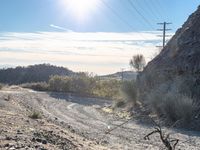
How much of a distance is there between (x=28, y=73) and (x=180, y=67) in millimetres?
120720

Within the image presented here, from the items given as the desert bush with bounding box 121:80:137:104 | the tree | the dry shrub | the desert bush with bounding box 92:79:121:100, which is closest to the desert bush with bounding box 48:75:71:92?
the desert bush with bounding box 92:79:121:100

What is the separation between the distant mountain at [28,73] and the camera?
15396cm

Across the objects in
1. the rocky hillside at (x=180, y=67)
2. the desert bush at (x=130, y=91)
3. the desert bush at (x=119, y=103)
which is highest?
the rocky hillside at (x=180, y=67)

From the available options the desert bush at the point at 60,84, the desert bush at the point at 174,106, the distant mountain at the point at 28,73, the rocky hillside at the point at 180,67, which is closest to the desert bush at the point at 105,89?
the desert bush at the point at 60,84

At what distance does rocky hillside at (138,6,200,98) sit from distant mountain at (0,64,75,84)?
10389cm

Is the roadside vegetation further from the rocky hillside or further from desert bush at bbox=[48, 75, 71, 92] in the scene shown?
the rocky hillside

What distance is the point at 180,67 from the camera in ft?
138

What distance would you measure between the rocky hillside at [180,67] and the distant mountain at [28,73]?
103891 millimetres

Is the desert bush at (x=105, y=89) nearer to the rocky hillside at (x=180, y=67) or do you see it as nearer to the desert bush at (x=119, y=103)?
the rocky hillside at (x=180, y=67)

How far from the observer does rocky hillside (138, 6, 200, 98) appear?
38500mm

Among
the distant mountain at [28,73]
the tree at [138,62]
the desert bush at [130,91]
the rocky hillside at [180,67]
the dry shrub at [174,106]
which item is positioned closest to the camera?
the dry shrub at [174,106]

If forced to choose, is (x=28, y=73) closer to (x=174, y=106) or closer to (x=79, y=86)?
(x=79, y=86)

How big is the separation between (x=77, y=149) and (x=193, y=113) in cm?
1796

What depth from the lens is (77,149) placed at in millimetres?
15422
